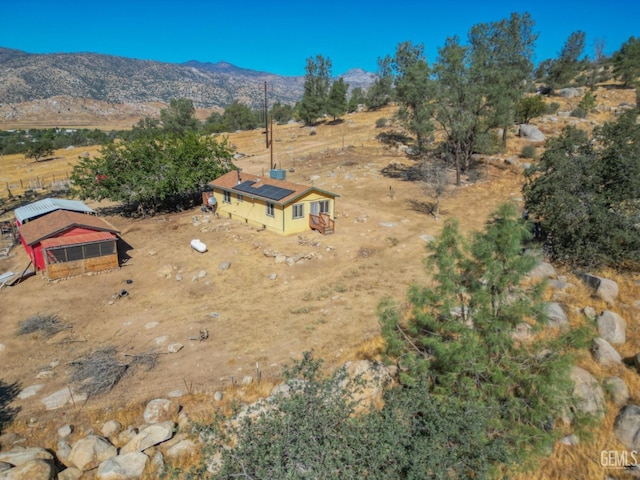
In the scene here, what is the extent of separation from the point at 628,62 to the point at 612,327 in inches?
2545

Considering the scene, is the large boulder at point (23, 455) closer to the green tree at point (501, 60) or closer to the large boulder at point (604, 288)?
the large boulder at point (604, 288)

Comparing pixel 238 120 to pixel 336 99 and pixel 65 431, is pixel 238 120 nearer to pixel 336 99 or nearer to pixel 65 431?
pixel 336 99

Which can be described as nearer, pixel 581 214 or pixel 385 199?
pixel 581 214

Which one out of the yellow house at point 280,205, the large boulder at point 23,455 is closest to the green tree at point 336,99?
the yellow house at point 280,205

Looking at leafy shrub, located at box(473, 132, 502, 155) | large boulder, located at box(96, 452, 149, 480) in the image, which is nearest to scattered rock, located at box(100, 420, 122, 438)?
large boulder, located at box(96, 452, 149, 480)

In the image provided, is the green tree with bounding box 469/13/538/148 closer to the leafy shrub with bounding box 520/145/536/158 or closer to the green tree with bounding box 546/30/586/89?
the leafy shrub with bounding box 520/145/536/158

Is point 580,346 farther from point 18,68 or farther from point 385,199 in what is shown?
point 18,68

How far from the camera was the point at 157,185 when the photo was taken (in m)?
28.1

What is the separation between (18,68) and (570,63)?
23736 cm

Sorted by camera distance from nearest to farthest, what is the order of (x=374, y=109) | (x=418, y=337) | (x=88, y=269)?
1. (x=418, y=337)
2. (x=88, y=269)
3. (x=374, y=109)

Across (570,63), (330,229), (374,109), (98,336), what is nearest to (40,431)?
(98,336)

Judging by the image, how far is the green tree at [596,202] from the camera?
1605 centimetres

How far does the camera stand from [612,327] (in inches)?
478

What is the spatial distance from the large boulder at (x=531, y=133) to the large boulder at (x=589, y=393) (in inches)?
1520
